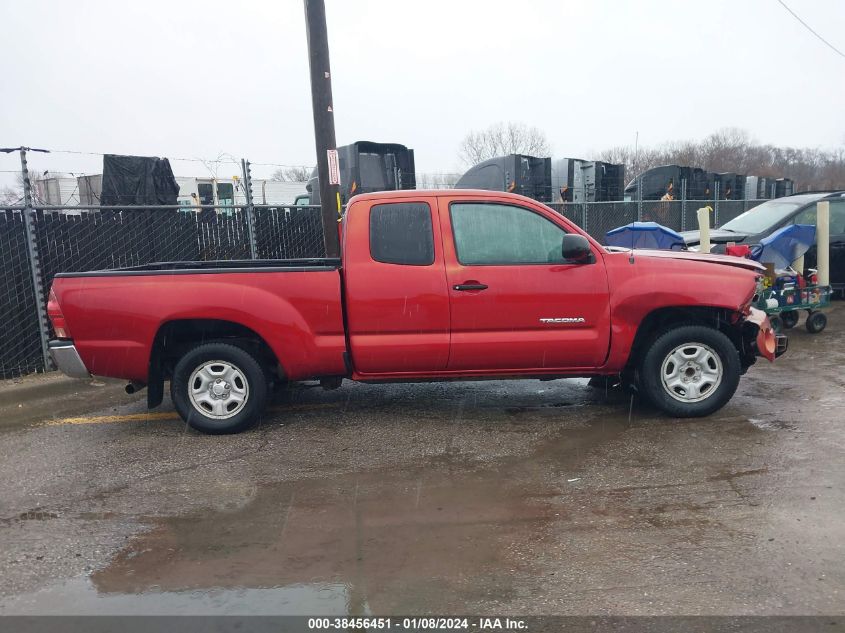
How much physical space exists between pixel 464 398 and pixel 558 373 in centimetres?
121

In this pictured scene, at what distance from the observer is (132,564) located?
3406 millimetres

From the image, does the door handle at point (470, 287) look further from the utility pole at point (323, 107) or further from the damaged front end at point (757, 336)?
the utility pole at point (323, 107)

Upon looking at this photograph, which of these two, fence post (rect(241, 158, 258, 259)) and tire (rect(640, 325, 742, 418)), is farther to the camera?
fence post (rect(241, 158, 258, 259))

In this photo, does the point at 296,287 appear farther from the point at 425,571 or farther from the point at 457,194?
the point at 425,571

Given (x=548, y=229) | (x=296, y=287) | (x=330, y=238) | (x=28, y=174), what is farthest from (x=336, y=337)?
(x=28, y=174)

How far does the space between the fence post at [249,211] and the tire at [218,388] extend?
4134 mm

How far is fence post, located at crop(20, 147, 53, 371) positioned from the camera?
23.9ft

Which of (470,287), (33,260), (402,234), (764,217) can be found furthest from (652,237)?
(33,260)

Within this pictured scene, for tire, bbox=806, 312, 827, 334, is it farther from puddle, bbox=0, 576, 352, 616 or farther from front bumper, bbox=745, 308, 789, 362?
puddle, bbox=0, 576, 352, 616

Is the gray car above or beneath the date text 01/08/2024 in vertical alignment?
above

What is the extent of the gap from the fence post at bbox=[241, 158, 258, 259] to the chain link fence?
2 cm

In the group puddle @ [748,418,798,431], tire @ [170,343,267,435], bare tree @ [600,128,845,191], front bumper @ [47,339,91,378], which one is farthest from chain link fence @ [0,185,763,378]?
bare tree @ [600,128,845,191]

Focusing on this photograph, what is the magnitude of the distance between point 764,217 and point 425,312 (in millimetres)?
8357

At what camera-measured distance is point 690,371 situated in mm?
5391
